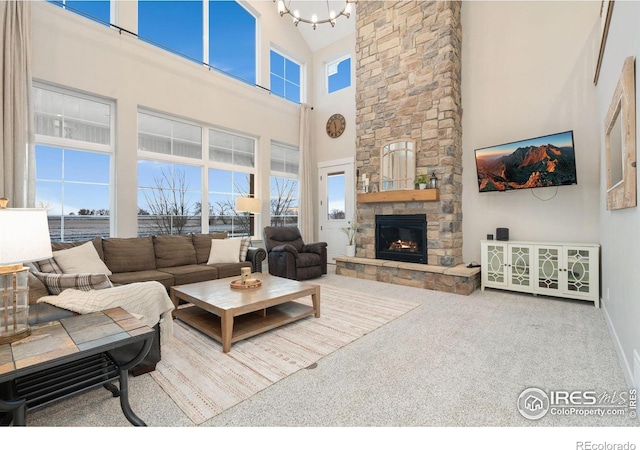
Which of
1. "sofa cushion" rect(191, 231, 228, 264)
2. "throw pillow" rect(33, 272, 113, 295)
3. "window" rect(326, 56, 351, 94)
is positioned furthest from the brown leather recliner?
"window" rect(326, 56, 351, 94)

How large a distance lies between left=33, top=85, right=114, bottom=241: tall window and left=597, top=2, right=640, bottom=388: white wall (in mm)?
5364

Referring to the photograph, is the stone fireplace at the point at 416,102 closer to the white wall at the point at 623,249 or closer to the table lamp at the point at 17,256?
the white wall at the point at 623,249

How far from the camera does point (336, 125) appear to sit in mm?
6613

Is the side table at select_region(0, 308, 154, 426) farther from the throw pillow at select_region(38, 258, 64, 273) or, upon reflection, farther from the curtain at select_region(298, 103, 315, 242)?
the curtain at select_region(298, 103, 315, 242)

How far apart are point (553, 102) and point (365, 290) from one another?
357 cm

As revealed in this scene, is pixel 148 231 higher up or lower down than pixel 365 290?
higher up

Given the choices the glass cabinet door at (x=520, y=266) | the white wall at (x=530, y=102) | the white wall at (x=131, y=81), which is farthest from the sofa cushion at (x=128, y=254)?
the glass cabinet door at (x=520, y=266)

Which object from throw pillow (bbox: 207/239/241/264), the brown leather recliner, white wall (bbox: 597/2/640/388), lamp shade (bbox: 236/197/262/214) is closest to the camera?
white wall (bbox: 597/2/640/388)

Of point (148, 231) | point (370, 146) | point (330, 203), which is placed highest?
point (370, 146)

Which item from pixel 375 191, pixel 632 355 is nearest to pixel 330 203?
pixel 375 191

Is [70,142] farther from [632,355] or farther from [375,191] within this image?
[632,355]

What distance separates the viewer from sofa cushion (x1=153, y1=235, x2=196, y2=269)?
3969 mm

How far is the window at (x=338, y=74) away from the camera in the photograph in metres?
6.57

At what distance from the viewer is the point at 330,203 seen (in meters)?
6.73
